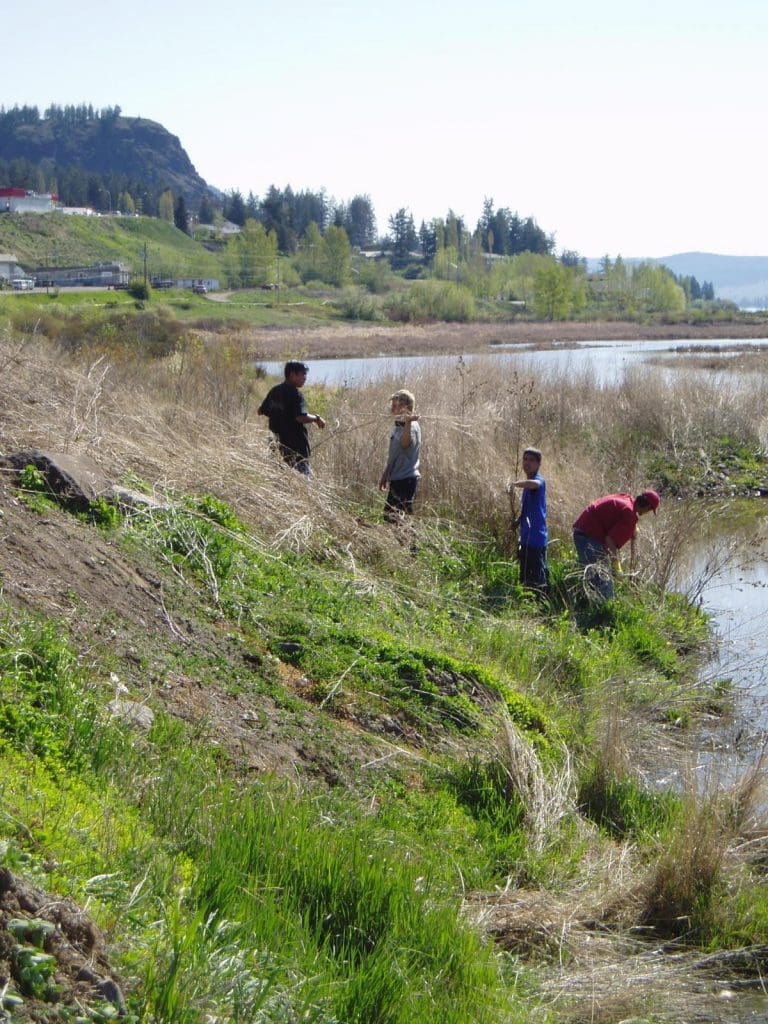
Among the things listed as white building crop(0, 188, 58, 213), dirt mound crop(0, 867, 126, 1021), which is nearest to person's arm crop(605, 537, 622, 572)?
dirt mound crop(0, 867, 126, 1021)

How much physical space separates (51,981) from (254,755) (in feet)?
10.4

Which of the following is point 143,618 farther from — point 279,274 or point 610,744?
point 279,274

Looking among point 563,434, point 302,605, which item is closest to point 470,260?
point 563,434

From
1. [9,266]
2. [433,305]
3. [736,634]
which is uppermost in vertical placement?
[9,266]

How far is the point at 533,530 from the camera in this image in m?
11.3

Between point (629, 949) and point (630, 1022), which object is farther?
point (629, 949)

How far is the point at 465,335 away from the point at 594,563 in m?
61.8

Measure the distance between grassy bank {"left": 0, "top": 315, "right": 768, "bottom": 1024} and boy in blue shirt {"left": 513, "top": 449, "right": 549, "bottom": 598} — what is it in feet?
0.76

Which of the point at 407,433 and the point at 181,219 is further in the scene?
the point at 181,219

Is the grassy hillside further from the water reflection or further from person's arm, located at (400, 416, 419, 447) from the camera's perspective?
person's arm, located at (400, 416, 419, 447)

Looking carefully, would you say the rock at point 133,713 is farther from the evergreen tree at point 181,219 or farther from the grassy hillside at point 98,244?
the evergreen tree at point 181,219

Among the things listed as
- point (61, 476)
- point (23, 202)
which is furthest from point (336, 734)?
point (23, 202)

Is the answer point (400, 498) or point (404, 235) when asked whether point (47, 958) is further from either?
point (404, 235)

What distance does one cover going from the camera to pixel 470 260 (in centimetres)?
13575
